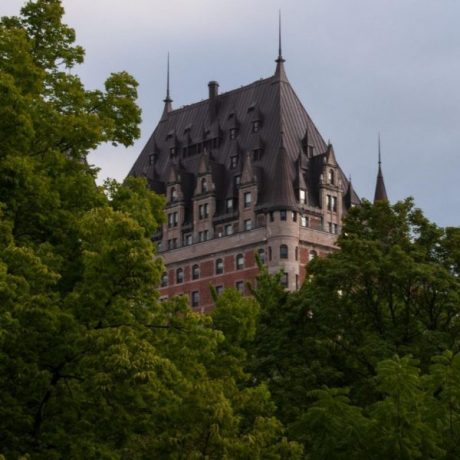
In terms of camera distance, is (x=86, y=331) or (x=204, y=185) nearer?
(x=86, y=331)

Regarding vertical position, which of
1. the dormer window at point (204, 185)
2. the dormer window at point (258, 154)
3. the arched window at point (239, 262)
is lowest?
the arched window at point (239, 262)

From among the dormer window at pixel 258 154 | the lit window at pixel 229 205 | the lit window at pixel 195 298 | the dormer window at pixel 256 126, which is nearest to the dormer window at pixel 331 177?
the dormer window at pixel 258 154

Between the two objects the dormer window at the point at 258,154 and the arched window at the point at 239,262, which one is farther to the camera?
the dormer window at the point at 258,154

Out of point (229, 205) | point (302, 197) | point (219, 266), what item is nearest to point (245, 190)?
point (229, 205)

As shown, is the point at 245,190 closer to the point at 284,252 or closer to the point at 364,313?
the point at 284,252

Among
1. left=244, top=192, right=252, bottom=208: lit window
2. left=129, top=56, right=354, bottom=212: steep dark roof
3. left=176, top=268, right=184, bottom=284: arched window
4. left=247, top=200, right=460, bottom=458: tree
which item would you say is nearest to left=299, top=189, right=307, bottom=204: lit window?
left=129, top=56, right=354, bottom=212: steep dark roof

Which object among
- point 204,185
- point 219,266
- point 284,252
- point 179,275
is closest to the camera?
point 284,252

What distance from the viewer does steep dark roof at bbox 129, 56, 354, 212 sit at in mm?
120125

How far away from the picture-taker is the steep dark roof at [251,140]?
12012cm

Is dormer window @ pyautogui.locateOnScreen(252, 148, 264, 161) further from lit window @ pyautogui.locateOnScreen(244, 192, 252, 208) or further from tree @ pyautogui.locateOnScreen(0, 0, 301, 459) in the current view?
tree @ pyautogui.locateOnScreen(0, 0, 301, 459)

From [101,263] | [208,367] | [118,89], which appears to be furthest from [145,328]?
[118,89]

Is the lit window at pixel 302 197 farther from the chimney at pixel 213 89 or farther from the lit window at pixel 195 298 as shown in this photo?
the chimney at pixel 213 89

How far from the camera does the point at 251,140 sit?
124500 mm

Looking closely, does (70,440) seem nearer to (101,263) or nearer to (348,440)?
(101,263)
